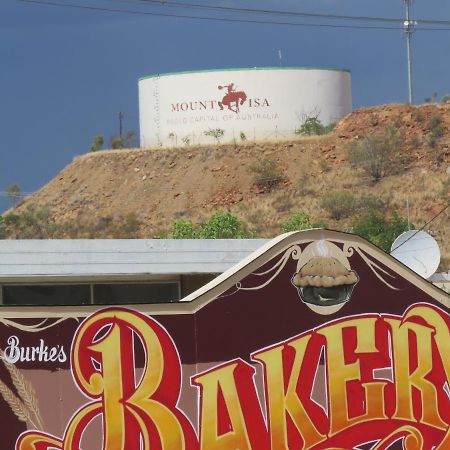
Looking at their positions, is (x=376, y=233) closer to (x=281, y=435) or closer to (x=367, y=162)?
(x=367, y=162)

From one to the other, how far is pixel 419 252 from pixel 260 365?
1413 centimetres

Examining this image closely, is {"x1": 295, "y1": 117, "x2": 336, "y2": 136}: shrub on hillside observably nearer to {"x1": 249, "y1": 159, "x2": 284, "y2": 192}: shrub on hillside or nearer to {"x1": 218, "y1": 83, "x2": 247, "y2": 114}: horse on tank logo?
{"x1": 249, "y1": 159, "x2": 284, "y2": 192}: shrub on hillside

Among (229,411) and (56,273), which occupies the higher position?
(56,273)

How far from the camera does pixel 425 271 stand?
27.3m

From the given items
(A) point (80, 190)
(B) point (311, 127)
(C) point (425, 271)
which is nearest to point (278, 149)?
(B) point (311, 127)

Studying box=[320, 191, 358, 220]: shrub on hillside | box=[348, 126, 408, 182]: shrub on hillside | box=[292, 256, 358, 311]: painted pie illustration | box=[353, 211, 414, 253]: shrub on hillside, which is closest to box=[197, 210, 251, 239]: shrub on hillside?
box=[353, 211, 414, 253]: shrub on hillside

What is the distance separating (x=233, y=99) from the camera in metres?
87.8

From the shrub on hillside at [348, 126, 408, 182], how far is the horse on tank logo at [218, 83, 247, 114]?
839 centimetres

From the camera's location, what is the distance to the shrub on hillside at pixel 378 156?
82562 mm

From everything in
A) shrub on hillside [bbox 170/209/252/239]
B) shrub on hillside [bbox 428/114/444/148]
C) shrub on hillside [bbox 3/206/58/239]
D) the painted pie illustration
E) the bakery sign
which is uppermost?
shrub on hillside [bbox 428/114/444/148]

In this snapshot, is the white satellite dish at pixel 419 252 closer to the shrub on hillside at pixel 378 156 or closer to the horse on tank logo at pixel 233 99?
the shrub on hillside at pixel 378 156

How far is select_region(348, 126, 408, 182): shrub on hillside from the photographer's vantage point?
3250 inches

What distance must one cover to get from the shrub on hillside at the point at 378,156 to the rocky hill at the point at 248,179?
186 mm

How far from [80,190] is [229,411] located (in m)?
81.0
